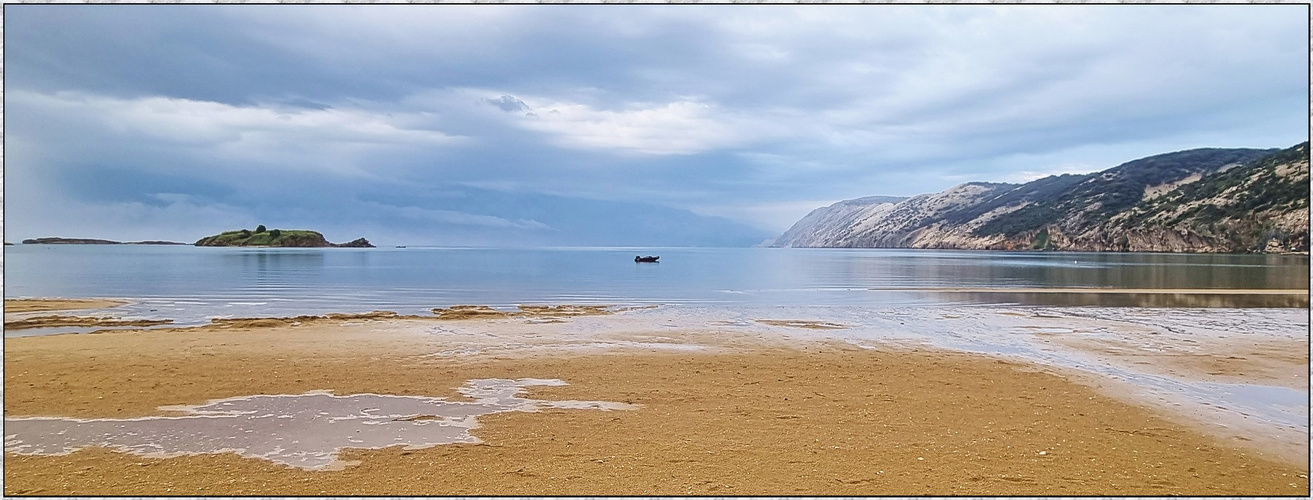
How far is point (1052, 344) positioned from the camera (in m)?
16.8

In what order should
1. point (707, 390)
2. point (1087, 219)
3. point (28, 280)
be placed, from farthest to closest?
point (1087, 219)
point (28, 280)
point (707, 390)

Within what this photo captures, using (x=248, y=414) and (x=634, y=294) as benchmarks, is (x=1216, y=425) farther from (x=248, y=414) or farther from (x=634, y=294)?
(x=634, y=294)

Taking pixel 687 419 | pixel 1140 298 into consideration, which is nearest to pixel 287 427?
pixel 687 419

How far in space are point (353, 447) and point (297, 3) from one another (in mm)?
5047

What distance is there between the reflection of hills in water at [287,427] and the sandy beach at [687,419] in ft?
0.85

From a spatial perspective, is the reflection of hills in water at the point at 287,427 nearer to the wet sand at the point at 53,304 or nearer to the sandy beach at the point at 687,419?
the sandy beach at the point at 687,419

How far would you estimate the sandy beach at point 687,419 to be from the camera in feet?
21.8

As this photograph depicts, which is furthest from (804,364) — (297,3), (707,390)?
(297,3)

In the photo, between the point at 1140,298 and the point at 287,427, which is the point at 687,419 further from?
the point at 1140,298

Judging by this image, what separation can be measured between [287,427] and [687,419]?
5.11 metres

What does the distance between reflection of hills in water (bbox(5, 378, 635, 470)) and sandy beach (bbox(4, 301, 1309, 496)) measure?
10.2 inches

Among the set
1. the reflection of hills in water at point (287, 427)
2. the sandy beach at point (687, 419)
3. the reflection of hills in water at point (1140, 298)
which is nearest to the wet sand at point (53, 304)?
the sandy beach at point (687, 419)

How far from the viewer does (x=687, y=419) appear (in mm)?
8992

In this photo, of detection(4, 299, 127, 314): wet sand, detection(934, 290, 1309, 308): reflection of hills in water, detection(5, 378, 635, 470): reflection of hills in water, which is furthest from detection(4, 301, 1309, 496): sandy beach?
detection(934, 290, 1309, 308): reflection of hills in water
